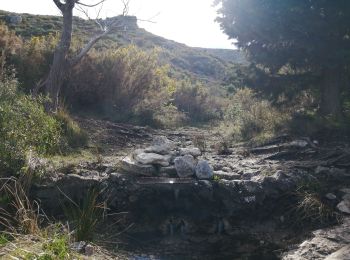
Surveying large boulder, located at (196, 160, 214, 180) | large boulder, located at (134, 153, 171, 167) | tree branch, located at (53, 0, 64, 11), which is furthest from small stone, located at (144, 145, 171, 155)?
tree branch, located at (53, 0, 64, 11)

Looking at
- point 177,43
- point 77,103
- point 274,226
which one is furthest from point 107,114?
point 177,43

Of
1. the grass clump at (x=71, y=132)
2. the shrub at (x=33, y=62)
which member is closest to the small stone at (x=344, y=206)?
the grass clump at (x=71, y=132)

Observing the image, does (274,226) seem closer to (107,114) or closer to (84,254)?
(84,254)

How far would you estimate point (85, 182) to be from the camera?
7.07m

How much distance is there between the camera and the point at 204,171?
7488 mm

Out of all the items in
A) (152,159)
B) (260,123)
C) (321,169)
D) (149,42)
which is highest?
(149,42)

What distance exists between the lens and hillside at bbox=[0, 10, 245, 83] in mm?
32281

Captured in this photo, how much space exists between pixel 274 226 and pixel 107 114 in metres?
9.16

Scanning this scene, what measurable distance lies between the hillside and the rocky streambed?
23285mm

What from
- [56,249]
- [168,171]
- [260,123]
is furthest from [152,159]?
[260,123]

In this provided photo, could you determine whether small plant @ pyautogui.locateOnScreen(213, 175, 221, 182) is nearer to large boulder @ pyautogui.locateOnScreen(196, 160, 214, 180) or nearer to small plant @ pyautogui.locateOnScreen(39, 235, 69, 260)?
large boulder @ pyautogui.locateOnScreen(196, 160, 214, 180)

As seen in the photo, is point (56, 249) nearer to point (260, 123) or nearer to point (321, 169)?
point (321, 169)

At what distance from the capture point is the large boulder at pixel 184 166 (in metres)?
7.51

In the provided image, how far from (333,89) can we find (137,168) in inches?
258
